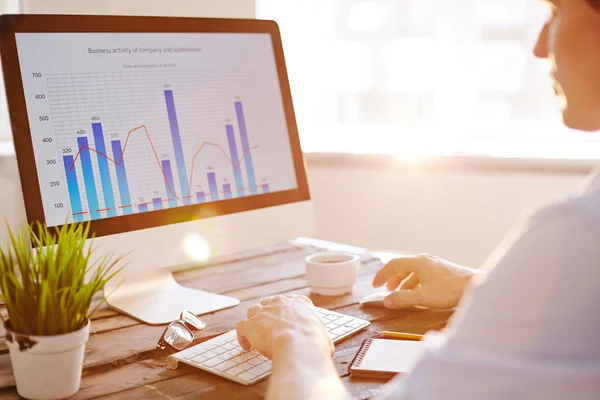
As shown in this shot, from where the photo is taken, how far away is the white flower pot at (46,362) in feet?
2.85

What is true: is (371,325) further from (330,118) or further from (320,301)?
(330,118)

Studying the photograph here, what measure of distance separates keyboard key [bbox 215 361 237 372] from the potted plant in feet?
0.61

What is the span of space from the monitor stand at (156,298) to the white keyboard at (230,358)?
0.18m

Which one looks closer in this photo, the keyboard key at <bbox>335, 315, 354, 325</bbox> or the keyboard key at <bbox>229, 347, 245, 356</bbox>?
the keyboard key at <bbox>229, 347, 245, 356</bbox>

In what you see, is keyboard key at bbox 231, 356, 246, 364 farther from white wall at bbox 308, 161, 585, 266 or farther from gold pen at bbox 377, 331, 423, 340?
white wall at bbox 308, 161, 585, 266

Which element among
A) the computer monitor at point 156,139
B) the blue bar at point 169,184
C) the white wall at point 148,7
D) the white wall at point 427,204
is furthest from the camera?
the white wall at point 427,204

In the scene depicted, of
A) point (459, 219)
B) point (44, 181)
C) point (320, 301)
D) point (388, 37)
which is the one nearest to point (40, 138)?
point (44, 181)

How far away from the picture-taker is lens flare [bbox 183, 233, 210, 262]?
129cm

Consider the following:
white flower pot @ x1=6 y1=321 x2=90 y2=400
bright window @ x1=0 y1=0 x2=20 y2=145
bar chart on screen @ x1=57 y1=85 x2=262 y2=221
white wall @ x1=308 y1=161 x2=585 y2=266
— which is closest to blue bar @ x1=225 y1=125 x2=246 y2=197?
bar chart on screen @ x1=57 y1=85 x2=262 y2=221

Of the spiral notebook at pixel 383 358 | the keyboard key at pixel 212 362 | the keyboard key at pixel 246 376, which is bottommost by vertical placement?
the spiral notebook at pixel 383 358

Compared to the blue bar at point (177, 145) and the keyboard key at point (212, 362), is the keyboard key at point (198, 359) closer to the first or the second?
the keyboard key at point (212, 362)

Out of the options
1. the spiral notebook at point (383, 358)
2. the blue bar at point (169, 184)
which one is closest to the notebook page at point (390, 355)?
the spiral notebook at point (383, 358)

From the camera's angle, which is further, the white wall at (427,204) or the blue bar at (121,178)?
the white wall at (427,204)

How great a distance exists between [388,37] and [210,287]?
189 centimetres
